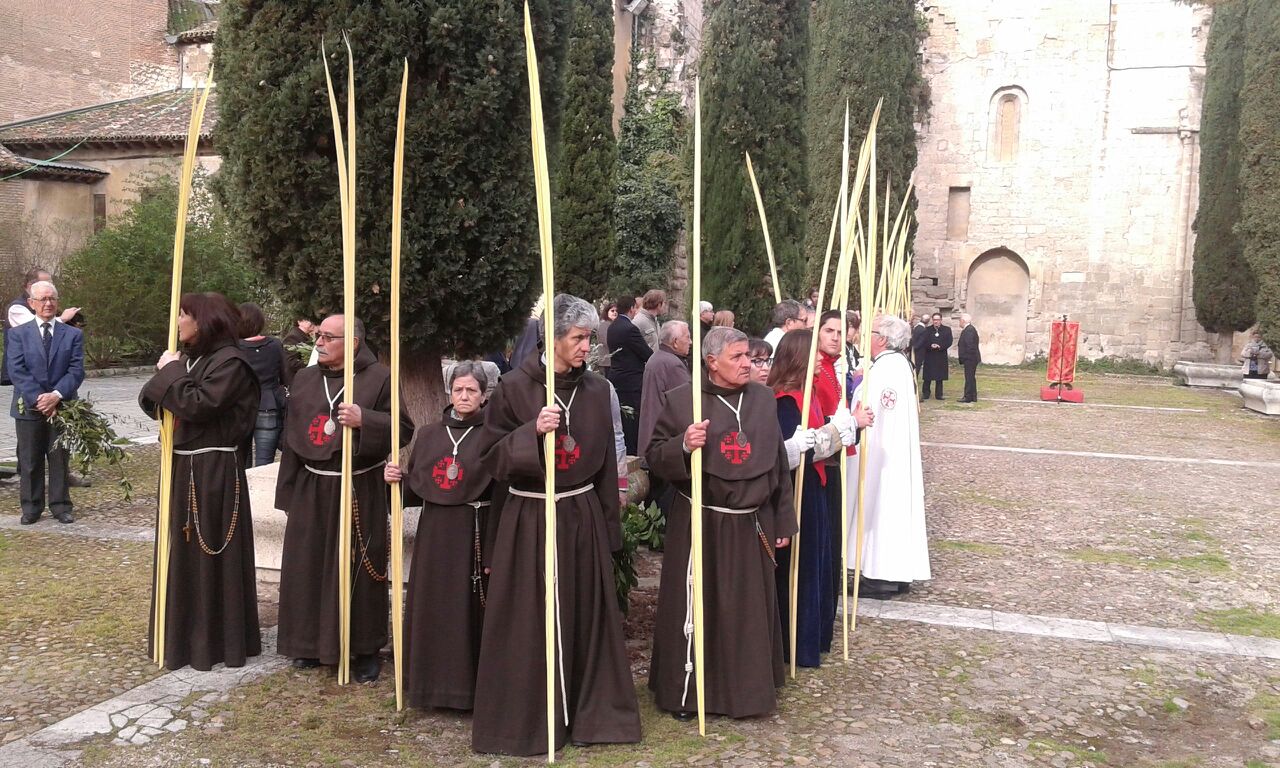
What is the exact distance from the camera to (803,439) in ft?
15.7

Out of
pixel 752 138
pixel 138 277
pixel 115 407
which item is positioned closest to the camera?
pixel 752 138

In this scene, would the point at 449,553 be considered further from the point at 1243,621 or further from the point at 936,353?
the point at 936,353

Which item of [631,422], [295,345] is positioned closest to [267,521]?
[295,345]

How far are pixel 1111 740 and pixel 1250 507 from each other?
641cm

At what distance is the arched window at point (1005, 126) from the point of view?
27.7 m

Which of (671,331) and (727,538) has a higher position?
(671,331)

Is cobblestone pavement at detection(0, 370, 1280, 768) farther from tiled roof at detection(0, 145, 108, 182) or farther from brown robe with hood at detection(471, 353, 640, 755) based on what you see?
tiled roof at detection(0, 145, 108, 182)

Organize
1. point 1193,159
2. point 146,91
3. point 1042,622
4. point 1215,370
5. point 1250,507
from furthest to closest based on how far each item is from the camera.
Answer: point 146,91
point 1193,159
point 1215,370
point 1250,507
point 1042,622

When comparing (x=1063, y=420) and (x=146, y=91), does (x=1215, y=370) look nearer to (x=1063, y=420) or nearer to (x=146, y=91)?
(x=1063, y=420)

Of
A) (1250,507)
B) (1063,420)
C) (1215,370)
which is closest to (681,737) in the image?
(1250,507)

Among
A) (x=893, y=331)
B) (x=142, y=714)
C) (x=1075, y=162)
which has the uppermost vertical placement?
(x=1075, y=162)

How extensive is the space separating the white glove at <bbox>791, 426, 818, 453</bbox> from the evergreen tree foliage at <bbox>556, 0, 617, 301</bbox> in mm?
9949

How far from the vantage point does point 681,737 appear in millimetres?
4254

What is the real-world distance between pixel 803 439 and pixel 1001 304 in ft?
82.4
